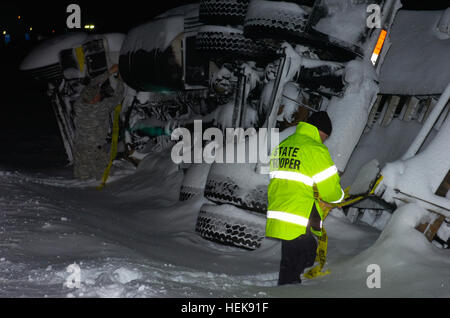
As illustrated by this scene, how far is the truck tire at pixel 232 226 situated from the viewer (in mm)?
3717

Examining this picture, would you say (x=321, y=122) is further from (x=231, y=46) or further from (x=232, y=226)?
(x=231, y=46)

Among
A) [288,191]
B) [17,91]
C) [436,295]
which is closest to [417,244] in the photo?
[436,295]

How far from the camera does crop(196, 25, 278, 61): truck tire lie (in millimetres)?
4637

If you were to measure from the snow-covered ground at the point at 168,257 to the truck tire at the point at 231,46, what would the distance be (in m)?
1.82

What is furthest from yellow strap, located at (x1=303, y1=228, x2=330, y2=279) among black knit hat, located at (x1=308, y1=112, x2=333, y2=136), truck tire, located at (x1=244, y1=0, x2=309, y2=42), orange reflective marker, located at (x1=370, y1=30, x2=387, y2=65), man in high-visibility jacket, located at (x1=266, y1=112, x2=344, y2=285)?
truck tire, located at (x1=244, y1=0, x2=309, y2=42)

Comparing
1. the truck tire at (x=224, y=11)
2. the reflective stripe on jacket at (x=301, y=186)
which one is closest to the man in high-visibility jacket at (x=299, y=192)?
the reflective stripe on jacket at (x=301, y=186)

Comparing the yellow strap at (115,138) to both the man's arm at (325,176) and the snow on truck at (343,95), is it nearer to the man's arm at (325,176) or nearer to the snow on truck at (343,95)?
the snow on truck at (343,95)

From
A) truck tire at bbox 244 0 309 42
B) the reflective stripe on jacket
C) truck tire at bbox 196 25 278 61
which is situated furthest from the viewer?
truck tire at bbox 196 25 278 61

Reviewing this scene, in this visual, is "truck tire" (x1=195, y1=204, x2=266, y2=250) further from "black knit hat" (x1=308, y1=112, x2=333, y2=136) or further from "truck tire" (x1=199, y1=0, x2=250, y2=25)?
"truck tire" (x1=199, y1=0, x2=250, y2=25)

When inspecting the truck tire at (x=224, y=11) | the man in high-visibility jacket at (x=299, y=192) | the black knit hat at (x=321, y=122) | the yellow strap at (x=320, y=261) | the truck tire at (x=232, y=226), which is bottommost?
the truck tire at (x=232, y=226)

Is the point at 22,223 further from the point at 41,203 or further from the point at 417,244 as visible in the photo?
the point at 417,244

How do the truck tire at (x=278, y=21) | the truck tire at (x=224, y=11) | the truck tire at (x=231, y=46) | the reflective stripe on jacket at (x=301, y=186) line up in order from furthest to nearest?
the truck tire at (x=224, y=11), the truck tire at (x=231, y=46), the truck tire at (x=278, y=21), the reflective stripe on jacket at (x=301, y=186)

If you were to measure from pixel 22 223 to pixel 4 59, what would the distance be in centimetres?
2945

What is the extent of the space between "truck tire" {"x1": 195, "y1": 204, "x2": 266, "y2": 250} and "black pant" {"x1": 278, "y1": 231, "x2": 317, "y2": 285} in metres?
0.77
